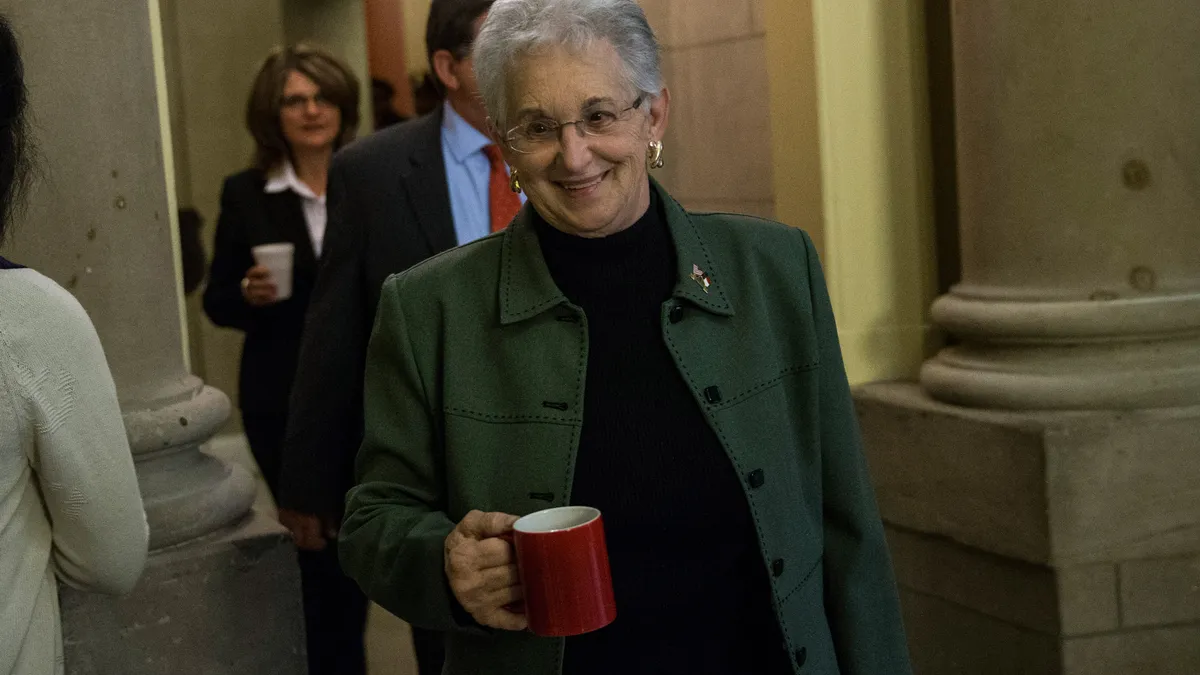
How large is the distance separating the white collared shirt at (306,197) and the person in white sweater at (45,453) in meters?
2.58

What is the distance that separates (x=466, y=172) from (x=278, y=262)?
109 cm

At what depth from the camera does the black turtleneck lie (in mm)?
1934

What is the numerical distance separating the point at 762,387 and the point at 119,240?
5.32 ft

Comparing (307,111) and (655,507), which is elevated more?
(307,111)

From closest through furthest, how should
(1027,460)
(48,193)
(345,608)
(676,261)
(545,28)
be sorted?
1. (545,28)
2. (676,261)
3. (48,193)
4. (1027,460)
5. (345,608)

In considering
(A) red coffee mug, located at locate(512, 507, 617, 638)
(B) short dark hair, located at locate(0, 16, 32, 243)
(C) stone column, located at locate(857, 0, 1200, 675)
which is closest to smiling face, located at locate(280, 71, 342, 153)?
(C) stone column, located at locate(857, 0, 1200, 675)

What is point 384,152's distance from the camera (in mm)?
3387

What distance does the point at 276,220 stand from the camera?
4.73m

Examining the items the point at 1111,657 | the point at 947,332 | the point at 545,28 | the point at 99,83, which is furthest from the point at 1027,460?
the point at 99,83

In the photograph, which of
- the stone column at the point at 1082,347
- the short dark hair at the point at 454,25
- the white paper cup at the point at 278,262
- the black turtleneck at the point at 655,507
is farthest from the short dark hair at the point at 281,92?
the black turtleneck at the point at 655,507

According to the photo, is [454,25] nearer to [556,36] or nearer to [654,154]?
[654,154]

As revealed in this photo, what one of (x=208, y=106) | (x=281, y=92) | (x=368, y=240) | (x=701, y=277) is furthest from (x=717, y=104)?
(x=208, y=106)

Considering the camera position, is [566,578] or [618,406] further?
[618,406]

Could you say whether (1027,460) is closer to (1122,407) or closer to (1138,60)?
(1122,407)
